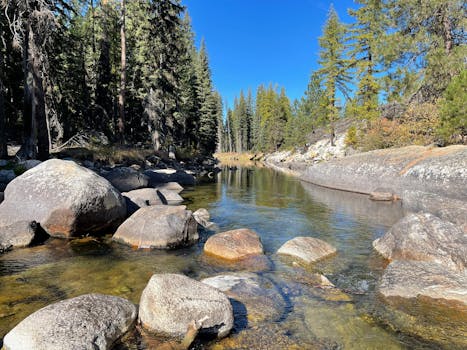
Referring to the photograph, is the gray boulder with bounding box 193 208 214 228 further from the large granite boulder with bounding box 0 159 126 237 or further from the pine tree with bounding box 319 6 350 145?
the pine tree with bounding box 319 6 350 145

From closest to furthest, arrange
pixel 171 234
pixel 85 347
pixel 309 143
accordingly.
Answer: pixel 85 347, pixel 171 234, pixel 309 143

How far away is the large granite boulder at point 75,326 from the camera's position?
328 centimetres

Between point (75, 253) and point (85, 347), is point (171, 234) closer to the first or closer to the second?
point (75, 253)

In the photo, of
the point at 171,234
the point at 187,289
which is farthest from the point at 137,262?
the point at 187,289

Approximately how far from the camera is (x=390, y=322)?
14.7 feet

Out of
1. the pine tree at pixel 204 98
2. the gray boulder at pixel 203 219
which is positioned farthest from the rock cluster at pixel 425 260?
the pine tree at pixel 204 98

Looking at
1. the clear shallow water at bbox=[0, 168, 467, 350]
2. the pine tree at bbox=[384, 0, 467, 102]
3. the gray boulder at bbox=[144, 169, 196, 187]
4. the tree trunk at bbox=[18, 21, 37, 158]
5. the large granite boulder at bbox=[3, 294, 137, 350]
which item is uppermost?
the pine tree at bbox=[384, 0, 467, 102]

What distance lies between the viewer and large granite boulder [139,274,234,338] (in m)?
3.96

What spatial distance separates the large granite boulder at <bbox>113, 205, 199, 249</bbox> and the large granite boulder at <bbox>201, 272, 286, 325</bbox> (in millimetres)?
2348

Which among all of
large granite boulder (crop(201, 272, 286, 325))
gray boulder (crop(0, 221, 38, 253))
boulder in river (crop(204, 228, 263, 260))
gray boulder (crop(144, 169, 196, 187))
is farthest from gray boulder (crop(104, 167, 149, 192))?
large granite boulder (crop(201, 272, 286, 325))

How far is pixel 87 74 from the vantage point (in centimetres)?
2872

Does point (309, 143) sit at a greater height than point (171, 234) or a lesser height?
greater

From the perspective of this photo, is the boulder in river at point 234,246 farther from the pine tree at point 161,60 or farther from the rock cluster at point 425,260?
the pine tree at point 161,60

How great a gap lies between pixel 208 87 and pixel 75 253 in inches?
1629
